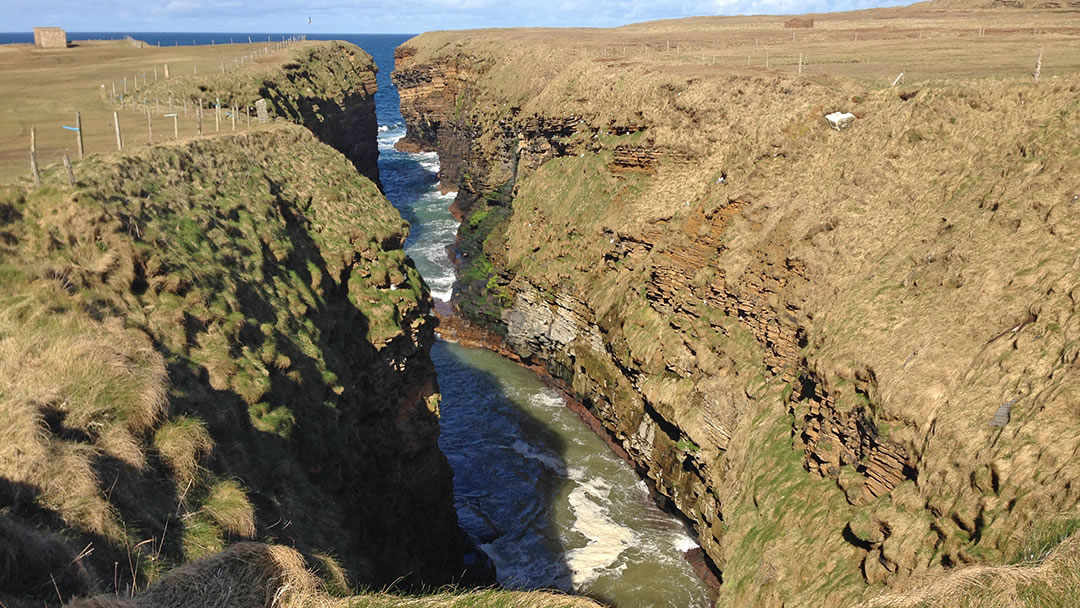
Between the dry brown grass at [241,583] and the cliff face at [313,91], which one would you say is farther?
the cliff face at [313,91]

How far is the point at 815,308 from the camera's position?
83.1ft

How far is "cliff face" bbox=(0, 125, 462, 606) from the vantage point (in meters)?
10.3

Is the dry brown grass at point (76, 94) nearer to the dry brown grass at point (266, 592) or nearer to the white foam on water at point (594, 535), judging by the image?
the dry brown grass at point (266, 592)

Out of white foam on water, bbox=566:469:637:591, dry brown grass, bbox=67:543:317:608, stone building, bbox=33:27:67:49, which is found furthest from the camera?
stone building, bbox=33:27:67:49

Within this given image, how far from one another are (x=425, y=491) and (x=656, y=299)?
15.0 meters

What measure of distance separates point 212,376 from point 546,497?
1830 cm

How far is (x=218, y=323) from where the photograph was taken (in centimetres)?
1711

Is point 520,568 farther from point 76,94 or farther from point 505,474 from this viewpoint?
point 76,94

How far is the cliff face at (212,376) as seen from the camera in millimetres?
10305

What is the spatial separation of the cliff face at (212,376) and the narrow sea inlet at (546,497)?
443 cm

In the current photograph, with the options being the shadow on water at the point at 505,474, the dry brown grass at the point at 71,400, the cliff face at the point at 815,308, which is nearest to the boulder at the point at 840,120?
the cliff face at the point at 815,308

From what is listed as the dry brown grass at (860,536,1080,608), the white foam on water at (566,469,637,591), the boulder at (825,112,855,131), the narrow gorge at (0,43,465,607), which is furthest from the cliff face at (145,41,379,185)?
the dry brown grass at (860,536,1080,608)

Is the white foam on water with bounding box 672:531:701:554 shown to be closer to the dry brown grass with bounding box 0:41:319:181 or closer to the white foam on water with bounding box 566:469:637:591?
the white foam on water with bounding box 566:469:637:591

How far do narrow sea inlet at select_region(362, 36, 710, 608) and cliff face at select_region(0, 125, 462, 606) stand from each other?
443cm
